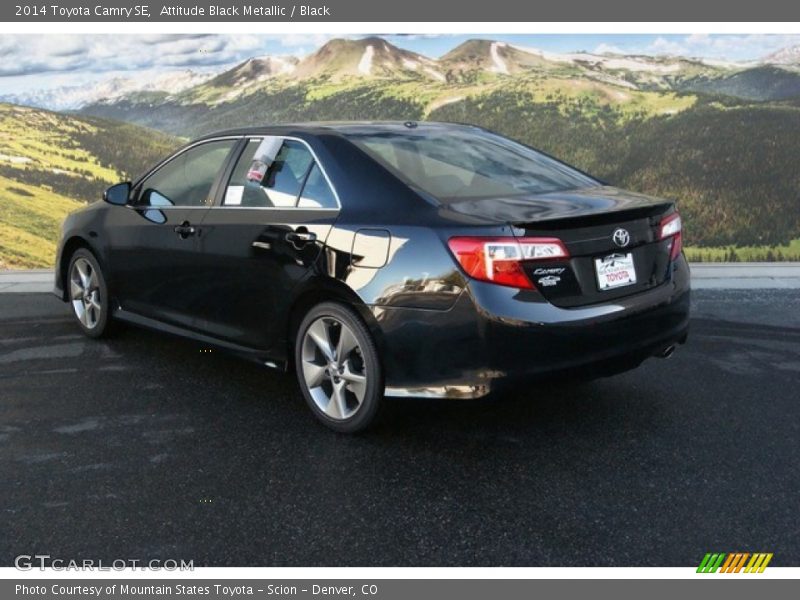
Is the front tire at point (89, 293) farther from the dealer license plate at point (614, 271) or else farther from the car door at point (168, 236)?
the dealer license plate at point (614, 271)

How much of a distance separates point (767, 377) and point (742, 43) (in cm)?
637

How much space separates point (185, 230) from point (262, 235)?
77 centimetres

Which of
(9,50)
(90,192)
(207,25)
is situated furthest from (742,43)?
(9,50)

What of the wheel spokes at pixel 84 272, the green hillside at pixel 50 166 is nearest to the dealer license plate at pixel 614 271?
the wheel spokes at pixel 84 272

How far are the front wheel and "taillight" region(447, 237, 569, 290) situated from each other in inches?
25.0

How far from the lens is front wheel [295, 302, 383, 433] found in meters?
4.09

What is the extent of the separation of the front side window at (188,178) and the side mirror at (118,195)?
0.37 feet

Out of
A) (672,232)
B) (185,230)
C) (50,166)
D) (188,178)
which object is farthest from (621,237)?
(50,166)

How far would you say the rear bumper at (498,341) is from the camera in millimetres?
3725

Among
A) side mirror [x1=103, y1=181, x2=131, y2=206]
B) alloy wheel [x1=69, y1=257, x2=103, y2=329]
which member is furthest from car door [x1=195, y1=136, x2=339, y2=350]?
alloy wheel [x1=69, y1=257, x2=103, y2=329]

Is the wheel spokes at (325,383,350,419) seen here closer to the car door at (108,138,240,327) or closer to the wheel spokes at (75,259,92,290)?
the car door at (108,138,240,327)

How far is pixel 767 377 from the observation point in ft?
17.2

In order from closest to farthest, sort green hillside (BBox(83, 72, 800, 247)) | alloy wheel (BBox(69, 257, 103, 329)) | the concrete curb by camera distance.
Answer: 1. alloy wheel (BBox(69, 257, 103, 329))
2. the concrete curb
3. green hillside (BBox(83, 72, 800, 247))

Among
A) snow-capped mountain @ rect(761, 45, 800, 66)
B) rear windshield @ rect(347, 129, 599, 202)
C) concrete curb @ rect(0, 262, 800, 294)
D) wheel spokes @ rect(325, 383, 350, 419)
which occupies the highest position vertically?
snow-capped mountain @ rect(761, 45, 800, 66)
